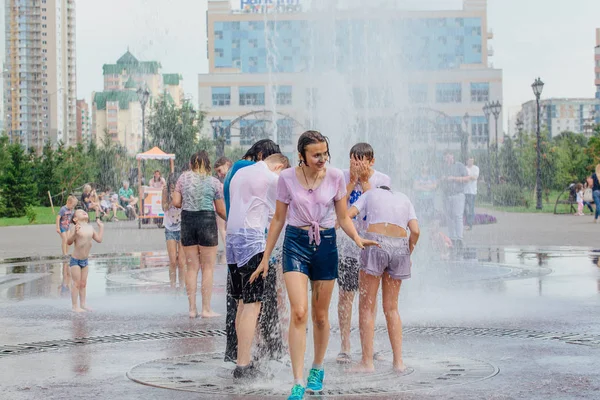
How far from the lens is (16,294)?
525 inches

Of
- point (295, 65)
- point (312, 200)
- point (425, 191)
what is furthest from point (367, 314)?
point (295, 65)

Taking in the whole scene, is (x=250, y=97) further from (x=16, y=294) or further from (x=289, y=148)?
(x=16, y=294)

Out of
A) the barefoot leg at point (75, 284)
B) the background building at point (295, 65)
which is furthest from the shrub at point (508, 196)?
the background building at point (295, 65)

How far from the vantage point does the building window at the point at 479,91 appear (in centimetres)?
11212

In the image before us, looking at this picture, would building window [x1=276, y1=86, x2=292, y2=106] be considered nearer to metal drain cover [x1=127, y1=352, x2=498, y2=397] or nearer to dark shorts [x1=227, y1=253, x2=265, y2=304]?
metal drain cover [x1=127, y1=352, x2=498, y2=397]

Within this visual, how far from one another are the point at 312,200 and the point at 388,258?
43.0 inches

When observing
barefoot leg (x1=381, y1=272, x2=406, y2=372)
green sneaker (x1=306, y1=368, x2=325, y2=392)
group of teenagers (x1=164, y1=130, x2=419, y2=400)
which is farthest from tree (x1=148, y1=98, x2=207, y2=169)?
green sneaker (x1=306, y1=368, x2=325, y2=392)

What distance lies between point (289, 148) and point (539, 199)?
5642 cm

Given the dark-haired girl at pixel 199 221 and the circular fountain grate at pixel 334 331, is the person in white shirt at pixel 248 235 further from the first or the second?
the dark-haired girl at pixel 199 221

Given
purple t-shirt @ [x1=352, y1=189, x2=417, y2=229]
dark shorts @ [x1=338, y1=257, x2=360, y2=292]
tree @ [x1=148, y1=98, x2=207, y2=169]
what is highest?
tree @ [x1=148, y1=98, x2=207, y2=169]

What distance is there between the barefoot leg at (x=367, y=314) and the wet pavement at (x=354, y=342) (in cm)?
15

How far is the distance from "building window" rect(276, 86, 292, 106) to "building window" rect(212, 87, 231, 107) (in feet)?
20.1

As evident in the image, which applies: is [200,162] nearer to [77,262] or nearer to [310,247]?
[77,262]

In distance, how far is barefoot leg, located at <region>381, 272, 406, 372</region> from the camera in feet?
23.6
